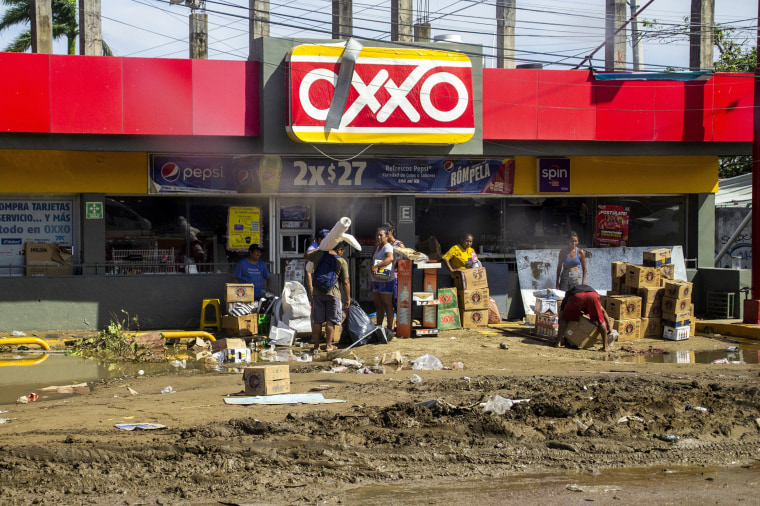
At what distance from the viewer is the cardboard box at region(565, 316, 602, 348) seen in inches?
458

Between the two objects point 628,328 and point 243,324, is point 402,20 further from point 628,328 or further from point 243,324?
point 628,328

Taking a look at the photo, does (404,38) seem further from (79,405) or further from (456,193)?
(79,405)

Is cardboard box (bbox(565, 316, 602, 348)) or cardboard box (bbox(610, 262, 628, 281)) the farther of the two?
cardboard box (bbox(610, 262, 628, 281))

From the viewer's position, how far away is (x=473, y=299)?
1376cm

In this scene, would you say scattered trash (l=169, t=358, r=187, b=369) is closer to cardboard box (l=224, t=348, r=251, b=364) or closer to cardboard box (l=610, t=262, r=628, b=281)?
cardboard box (l=224, t=348, r=251, b=364)

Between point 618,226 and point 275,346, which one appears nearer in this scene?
point 275,346

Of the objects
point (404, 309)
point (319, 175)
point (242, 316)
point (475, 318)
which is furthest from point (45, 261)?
point (475, 318)

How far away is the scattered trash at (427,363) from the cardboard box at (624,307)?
13.8 feet

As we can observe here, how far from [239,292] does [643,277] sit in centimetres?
741

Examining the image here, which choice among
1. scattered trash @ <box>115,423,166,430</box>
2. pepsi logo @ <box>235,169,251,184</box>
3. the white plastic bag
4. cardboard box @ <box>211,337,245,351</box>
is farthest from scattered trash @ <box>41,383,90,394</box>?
pepsi logo @ <box>235,169,251,184</box>

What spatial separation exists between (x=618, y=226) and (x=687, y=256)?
1.81 m

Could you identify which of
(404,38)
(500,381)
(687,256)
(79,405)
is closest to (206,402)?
(79,405)

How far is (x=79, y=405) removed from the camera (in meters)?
7.68

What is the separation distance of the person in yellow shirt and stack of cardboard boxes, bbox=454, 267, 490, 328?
0.57 meters
